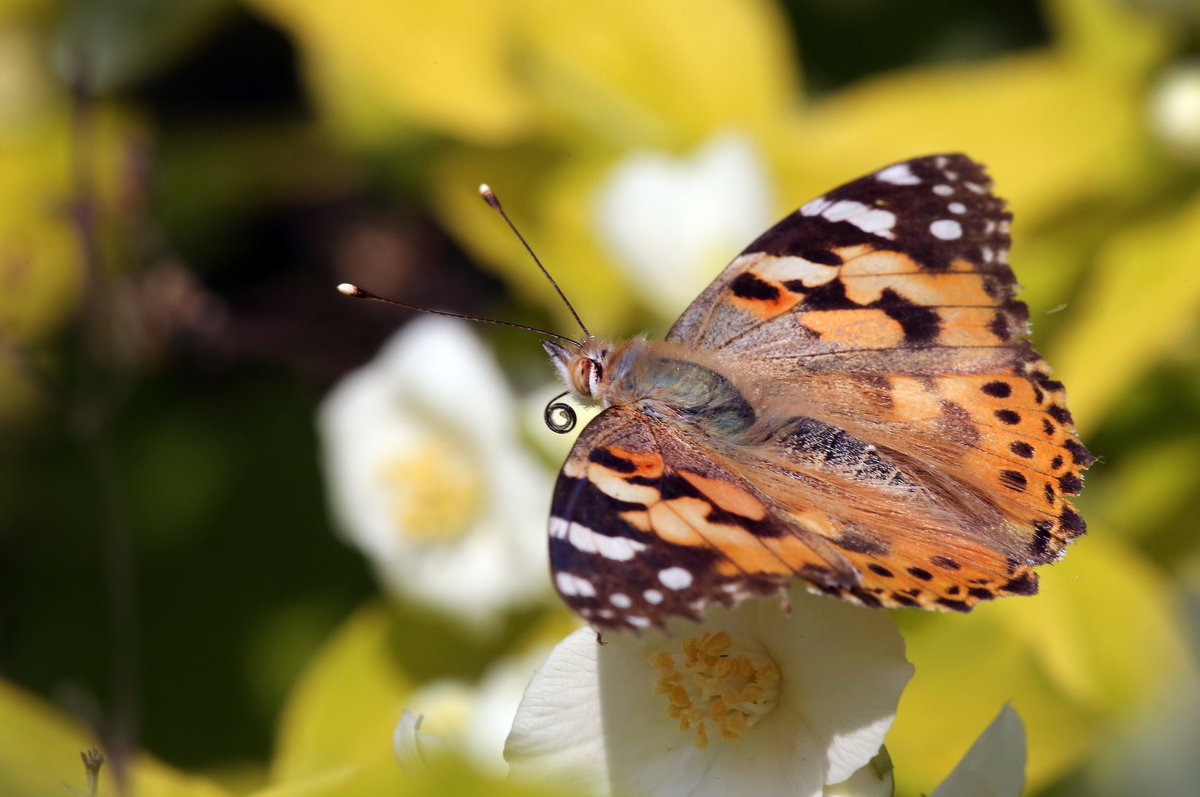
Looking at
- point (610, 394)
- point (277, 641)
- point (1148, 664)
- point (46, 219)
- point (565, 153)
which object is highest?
point (46, 219)

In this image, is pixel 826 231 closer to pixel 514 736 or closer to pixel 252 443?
pixel 514 736

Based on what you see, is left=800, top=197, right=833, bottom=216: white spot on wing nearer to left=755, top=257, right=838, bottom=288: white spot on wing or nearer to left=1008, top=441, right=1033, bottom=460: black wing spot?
left=755, top=257, right=838, bottom=288: white spot on wing

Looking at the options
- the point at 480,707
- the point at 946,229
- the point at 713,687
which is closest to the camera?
the point at 713,687

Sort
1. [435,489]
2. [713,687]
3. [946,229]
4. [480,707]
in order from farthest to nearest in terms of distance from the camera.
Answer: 1. [435,489]
2. [480,707]
3. [946,229]
4. [713,687]

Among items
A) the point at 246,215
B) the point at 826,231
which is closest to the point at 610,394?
the point at 826,231

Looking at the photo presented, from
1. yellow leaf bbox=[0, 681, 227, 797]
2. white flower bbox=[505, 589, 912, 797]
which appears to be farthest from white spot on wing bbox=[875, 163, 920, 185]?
yellow leaf bbox=[0, 681, 227, 797]

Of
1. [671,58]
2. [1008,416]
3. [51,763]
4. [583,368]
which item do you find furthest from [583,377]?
[671,58]

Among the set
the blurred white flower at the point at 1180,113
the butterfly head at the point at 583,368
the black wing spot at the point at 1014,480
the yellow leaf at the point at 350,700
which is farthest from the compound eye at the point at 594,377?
the blurred white flower at the point at 1180,113

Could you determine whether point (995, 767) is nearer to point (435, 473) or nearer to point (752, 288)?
point (752, 288)
